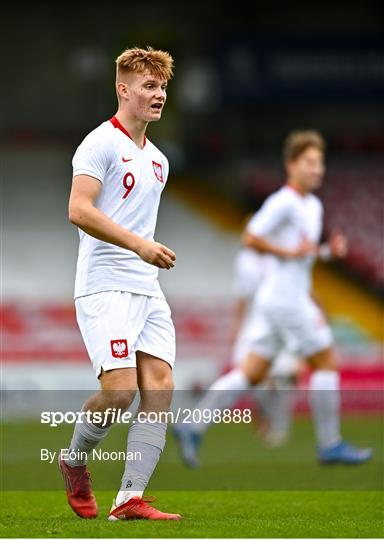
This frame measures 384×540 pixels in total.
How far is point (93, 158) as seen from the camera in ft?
19.2

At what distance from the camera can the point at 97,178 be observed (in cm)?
585

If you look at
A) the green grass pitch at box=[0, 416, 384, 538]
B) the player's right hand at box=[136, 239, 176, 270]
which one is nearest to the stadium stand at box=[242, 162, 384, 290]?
the green grass pitch at box=[0, 416, 384, 538]

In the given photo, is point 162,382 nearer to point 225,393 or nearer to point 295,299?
point 225,393

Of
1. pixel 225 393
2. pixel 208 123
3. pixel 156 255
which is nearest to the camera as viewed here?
pixel 156 255

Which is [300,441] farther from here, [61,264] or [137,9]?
[137,9]

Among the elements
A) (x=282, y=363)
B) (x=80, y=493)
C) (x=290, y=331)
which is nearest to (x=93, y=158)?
(x=80, y=493)

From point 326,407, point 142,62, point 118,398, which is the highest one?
point 142,62

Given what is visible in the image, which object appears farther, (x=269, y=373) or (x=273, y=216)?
(x=269, y=373)

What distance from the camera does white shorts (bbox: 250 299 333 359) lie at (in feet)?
34.3

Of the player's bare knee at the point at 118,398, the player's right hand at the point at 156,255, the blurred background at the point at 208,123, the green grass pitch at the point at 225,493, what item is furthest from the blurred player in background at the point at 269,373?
the blurred background at the point at 208,123

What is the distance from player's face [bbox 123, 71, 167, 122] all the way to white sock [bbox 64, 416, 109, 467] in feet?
4.73

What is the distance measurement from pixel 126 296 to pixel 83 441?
71cm

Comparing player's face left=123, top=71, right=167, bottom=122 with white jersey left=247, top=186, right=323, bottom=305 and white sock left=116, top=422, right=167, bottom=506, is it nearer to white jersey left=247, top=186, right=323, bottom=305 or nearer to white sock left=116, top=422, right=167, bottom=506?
white sock left=116, top=422, right=167, bottom=506

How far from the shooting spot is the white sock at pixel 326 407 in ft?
33.1
